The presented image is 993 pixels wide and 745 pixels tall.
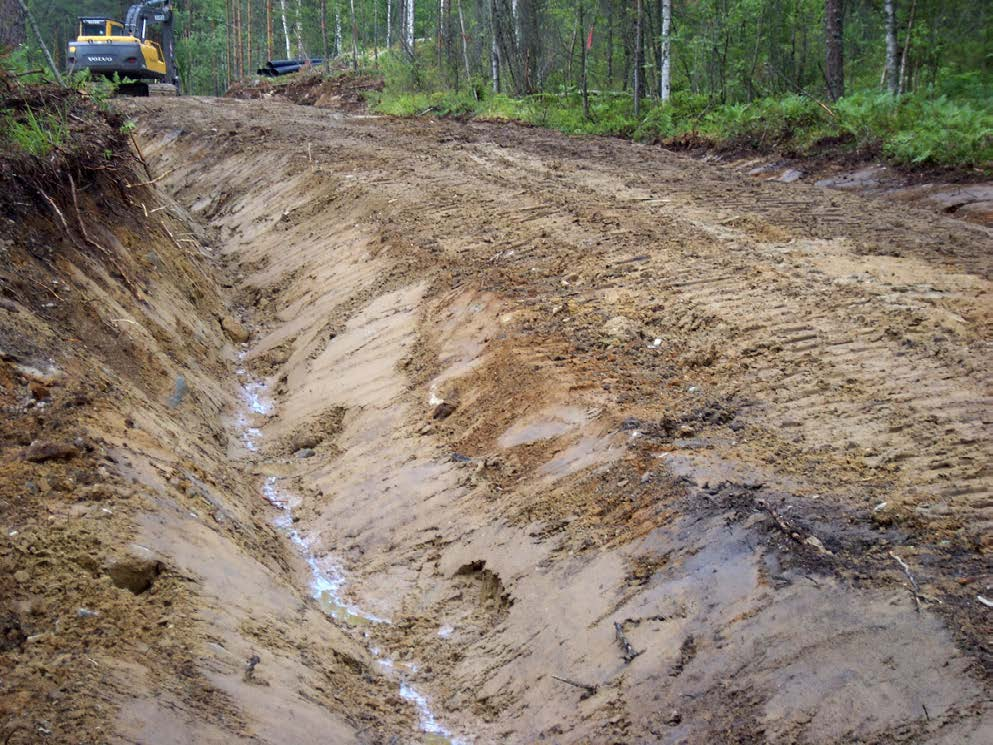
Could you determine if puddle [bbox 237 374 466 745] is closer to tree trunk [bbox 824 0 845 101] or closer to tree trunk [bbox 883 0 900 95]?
tree trunk [bbox 824 0 845 101]

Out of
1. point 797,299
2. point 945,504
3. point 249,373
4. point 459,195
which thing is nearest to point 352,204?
point 459,195

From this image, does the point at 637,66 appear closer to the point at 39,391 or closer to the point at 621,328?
the point at 621,328

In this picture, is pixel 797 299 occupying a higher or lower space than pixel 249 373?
higher

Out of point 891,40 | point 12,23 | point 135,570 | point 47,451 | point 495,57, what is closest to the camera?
point 135,570

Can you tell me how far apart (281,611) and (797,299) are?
391cm

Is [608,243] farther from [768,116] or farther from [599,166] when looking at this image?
[768,116]

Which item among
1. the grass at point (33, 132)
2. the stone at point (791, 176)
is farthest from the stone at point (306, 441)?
the stone at point (791, 176)

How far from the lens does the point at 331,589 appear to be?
5.53 meters

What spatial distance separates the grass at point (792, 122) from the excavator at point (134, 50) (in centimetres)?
981

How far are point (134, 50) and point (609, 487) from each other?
77.4 feet

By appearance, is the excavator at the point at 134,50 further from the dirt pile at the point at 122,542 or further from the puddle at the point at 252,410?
the dirt pile at the point at 122,542

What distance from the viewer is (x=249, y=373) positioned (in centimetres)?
877

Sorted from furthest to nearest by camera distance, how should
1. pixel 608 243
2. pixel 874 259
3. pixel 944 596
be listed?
pixel 608 243, pixel 874 259, pixel 944 596

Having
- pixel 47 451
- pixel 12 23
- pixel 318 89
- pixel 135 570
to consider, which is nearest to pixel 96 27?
pixel 318 89
